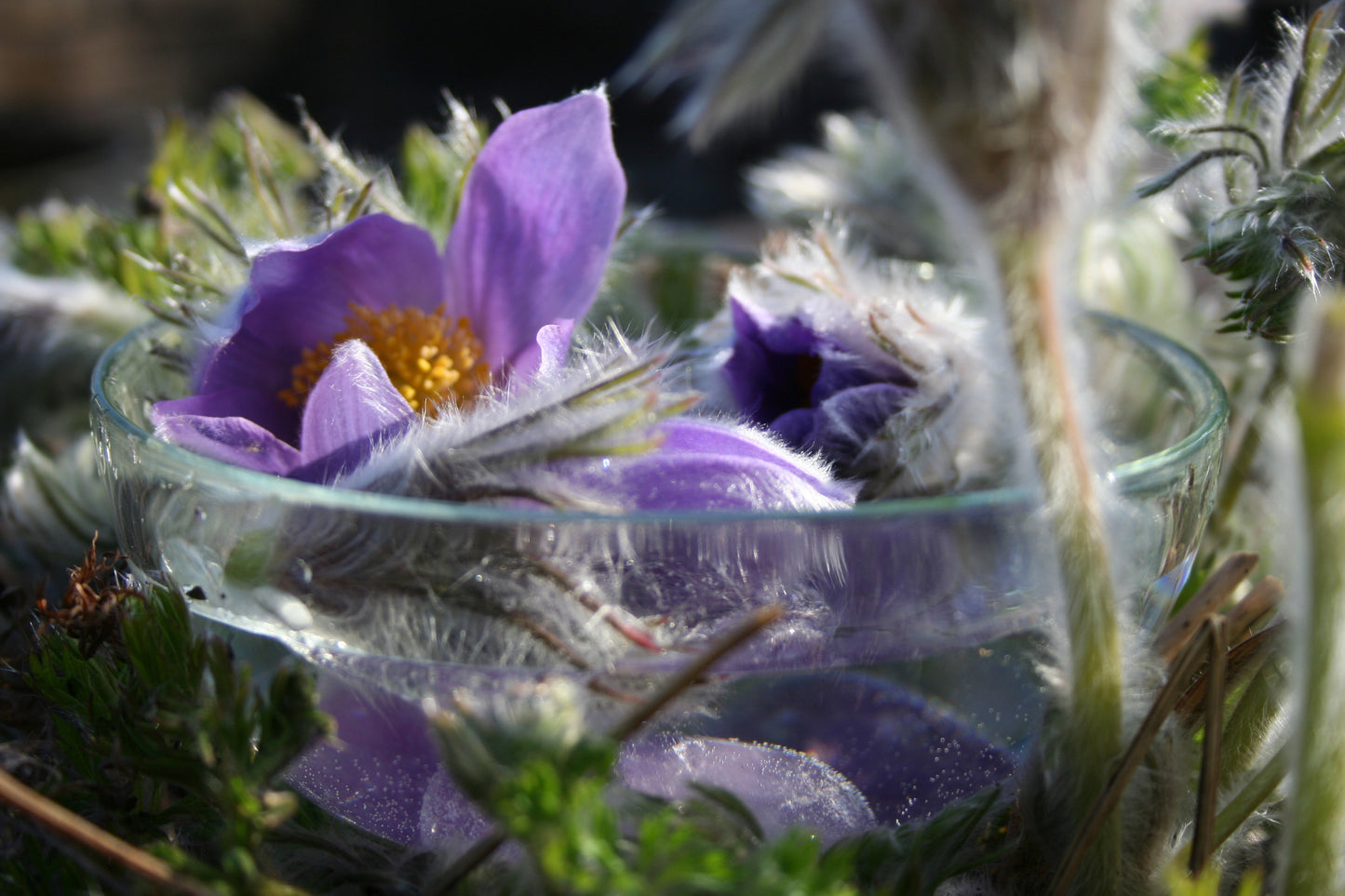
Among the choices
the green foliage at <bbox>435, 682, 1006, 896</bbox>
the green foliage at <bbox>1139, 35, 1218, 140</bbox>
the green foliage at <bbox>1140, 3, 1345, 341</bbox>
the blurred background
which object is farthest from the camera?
the blurred background

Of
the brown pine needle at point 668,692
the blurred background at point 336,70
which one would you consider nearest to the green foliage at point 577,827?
the brown pine needle at point 668,692

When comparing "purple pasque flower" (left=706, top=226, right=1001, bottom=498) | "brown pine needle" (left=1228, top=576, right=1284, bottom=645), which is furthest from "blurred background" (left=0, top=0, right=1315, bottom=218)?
"brown pine needle" (left=1228, top=576, right=1284, bottom=645)

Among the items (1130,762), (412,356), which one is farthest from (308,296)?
(1130,762)

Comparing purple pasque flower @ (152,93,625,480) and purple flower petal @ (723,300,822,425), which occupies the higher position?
purple pasque flower @ (152,93,625,480)

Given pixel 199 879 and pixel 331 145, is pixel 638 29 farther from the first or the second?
pixel 199 879

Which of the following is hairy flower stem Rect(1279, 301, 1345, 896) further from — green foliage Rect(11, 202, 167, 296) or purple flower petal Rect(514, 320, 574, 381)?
green foliage Rect(11, 202, 167, 296)

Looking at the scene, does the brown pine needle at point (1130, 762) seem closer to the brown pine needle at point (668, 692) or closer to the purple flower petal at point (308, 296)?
the brown pine needle at point (668, 692)

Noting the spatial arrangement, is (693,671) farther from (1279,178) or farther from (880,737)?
(1279,178)
